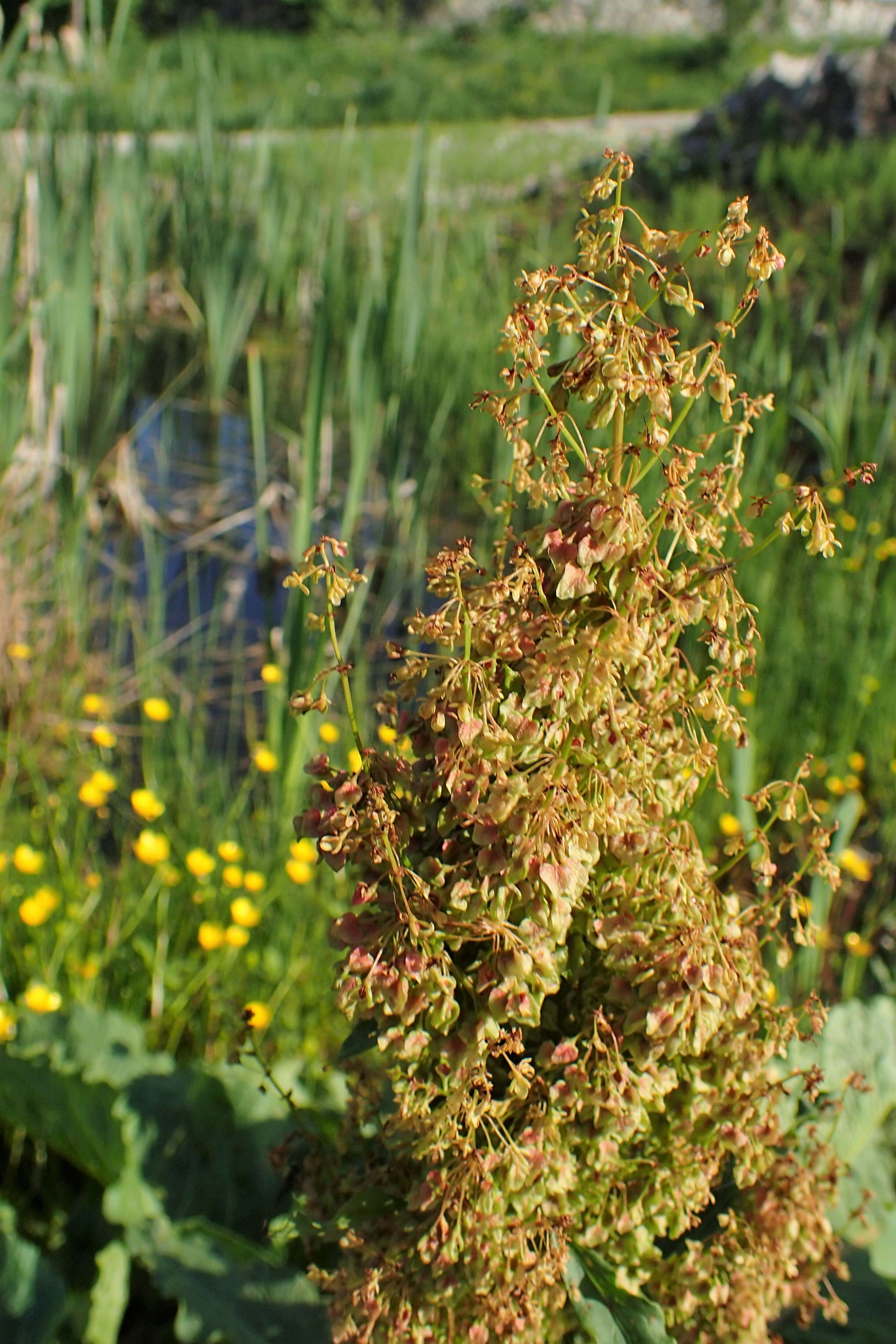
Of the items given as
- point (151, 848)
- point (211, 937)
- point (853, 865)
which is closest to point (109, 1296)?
point (211, 937)

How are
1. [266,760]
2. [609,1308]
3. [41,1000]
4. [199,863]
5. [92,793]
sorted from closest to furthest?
1. [609,1308]
2. [41,1000]
3. [199,863]
4. [92,793]
5. [266,760]

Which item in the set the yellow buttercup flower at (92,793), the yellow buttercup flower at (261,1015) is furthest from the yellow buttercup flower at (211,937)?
the yellow buttercup flower at (92,793)

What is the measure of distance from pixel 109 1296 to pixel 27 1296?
11 cm

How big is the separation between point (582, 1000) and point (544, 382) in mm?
1557

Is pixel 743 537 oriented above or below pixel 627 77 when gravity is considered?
below

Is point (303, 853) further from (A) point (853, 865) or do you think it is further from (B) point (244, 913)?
(A) point (853, 865)

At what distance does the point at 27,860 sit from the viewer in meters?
1.85

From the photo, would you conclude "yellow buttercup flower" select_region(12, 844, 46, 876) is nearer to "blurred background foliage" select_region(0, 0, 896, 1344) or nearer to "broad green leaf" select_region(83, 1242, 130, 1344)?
"blurred background foliage" select_region(0, 0, 896, 1344)

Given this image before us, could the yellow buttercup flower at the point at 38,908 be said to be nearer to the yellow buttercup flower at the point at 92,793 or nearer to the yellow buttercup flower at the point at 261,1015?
the yellow buttercup flower at the point at 92,793

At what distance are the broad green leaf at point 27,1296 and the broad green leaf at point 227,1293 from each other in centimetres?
12

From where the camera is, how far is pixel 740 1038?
914 mm

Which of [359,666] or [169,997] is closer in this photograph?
[169,997]

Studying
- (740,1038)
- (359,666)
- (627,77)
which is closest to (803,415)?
(359,666)

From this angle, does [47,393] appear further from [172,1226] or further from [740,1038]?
[740,1038]
